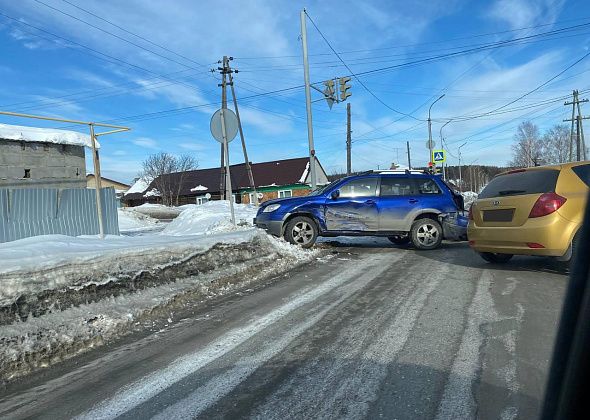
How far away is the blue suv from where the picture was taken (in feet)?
34.8

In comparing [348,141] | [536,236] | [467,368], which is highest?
[348,141]

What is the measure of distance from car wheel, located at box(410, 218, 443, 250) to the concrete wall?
1211 centimetres

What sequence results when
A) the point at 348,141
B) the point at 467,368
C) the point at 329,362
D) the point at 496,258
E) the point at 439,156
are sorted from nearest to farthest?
the point at 467,368, the point at 329,362, the point at 496,258, the point at 439,156, the point at 348,141

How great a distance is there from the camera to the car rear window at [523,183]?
22.2ft

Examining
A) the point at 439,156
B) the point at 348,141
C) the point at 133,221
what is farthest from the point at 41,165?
the point at 348,141

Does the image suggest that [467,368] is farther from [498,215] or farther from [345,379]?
[498,215]

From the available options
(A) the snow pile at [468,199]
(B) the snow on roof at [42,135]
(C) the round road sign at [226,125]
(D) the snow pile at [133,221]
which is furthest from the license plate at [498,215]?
(D) the snow pile at [133,221]

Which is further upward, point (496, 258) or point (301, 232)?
point (301, 232)

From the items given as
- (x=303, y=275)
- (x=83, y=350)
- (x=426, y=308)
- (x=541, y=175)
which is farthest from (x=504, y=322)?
(x=83, y=350)

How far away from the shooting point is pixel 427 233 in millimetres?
10625

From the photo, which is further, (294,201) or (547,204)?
(294,201)

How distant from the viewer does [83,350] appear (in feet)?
14.8

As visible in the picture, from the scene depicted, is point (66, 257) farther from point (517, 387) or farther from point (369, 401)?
point (517, 387)

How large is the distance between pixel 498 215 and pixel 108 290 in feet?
19.1
